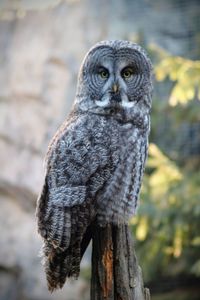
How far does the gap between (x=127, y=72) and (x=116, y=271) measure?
0.89m

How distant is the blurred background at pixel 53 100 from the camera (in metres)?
6.24

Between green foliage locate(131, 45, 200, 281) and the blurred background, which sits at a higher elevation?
the blurred background

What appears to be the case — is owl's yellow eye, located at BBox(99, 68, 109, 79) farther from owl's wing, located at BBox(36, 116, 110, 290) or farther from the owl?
owl's wing, located at BBox(36, 116, 110, 290)

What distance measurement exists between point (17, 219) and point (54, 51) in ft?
5.79

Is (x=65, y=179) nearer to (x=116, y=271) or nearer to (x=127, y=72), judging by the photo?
(x=116, y=271)

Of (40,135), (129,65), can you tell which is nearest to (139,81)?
(129,65)

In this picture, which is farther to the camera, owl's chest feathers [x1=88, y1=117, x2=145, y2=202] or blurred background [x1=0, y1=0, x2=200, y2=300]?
blurred background [x1=0, y1=0, x2=200, y2=300]

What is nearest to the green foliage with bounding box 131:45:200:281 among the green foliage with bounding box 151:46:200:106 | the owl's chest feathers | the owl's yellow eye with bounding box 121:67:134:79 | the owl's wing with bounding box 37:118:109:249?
the green foliage with bounding box 151:46:200:106

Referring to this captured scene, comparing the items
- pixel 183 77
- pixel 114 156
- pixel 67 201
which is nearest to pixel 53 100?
pixel 183 77

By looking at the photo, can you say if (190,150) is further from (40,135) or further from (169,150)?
(40,135)

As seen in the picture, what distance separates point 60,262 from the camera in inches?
A: 108

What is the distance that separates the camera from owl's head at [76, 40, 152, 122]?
292 cm

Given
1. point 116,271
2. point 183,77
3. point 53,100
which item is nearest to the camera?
point 116,271

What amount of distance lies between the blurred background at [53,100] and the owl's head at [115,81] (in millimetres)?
2830
